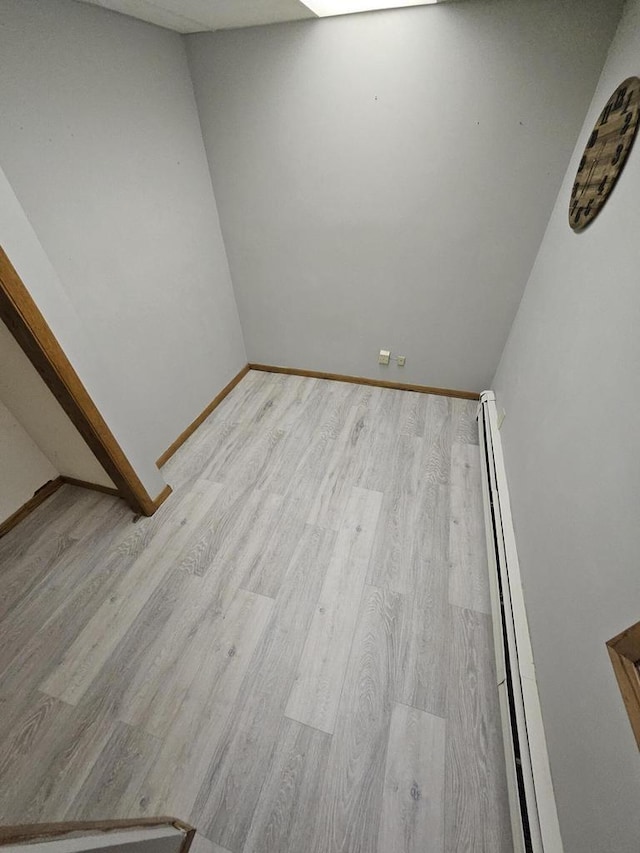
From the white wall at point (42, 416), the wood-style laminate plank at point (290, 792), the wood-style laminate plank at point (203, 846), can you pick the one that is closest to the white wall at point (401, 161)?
the white wall at point (42, 416)

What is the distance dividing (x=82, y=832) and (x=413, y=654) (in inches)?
42.5

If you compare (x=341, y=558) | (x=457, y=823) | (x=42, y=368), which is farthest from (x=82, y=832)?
(x=42, y=368)

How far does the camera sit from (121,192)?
158cm

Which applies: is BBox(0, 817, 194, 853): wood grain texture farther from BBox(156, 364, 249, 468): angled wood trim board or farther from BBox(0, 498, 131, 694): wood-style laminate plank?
BBox(156, 364, 249, 468): angled wood trim board

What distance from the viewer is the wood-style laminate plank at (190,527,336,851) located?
101 cm

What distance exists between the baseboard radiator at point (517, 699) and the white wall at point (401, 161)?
124 centimetres

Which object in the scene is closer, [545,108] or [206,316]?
[545,108]

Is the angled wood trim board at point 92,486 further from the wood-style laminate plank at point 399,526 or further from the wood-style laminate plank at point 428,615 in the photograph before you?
the wood-style laminate plank at point 428,615

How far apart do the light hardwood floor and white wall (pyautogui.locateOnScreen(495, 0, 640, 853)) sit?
344mm

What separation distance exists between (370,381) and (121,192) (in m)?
1.91

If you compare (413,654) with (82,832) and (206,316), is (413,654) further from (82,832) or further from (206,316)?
(206,316)

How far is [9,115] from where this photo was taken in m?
1.13

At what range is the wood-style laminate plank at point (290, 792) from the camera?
3.19 feet

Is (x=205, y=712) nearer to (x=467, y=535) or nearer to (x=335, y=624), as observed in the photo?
(x=335, y=624)
